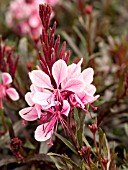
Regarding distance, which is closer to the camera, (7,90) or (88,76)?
(88,76)

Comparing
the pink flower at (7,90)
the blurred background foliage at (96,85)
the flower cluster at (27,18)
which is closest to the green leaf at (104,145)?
the blurred background foliage at (96,85)

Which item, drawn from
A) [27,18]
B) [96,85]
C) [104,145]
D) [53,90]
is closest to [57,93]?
[53,90]

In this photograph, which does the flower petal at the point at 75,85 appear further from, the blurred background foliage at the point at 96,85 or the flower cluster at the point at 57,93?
the blurred background foliage at the point at 96,85

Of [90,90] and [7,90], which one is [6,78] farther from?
[90,90]

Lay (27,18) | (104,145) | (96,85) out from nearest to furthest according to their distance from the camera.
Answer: (104,145) < (96,85) < (27,18)

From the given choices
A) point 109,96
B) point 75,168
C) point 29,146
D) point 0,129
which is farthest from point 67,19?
point 75,168

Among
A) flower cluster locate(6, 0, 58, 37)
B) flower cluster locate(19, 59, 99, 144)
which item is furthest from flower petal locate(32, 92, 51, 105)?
flower cluster locate(6, 0, 58, 37)

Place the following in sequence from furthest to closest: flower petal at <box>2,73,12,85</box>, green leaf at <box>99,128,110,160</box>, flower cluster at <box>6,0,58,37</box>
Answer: flower cluster at <box>6,0,58,37</box> < flower petal at <box>2,73,12,85</box> < green leaf at <box>99,128,110,160</box>

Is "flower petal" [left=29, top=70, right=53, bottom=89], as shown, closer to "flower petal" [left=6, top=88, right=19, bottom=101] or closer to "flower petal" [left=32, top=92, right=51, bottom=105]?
"flower petal" [left=32, top=92, right=51, bottom=105]
